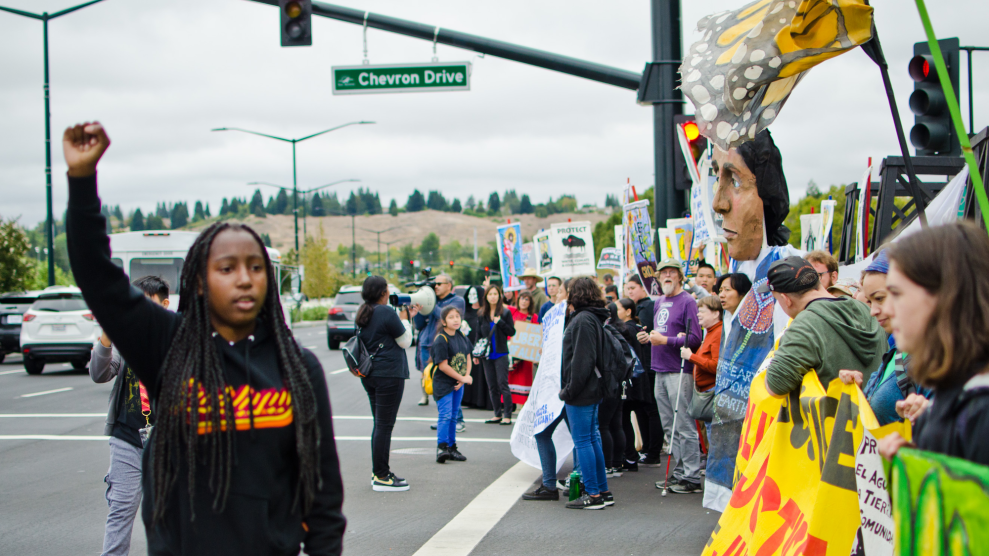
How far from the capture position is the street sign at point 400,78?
36.4ft

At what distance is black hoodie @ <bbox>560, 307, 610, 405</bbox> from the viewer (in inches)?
264

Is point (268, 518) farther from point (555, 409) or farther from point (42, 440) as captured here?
point (42, 440)

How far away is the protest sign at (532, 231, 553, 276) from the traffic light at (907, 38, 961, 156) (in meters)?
10.9

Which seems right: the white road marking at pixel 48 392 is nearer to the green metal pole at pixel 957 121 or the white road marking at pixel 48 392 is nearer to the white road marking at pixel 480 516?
the white road marking at pixel 480 516

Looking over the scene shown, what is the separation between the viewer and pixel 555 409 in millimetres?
7184

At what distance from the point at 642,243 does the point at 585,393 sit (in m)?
5.01

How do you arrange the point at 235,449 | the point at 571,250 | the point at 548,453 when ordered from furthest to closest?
the point at 571,250 → the point at 548,453 → the point at 235,449

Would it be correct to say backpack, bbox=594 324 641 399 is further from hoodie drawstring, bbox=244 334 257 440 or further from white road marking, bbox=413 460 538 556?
hoodie drawstring, bbox=244 334 257 440

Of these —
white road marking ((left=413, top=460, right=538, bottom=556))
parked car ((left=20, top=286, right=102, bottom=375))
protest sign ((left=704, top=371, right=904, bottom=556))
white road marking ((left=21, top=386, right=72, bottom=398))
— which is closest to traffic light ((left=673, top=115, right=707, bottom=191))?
white road marking ((left=413, top=460, right=538, bottom=556))

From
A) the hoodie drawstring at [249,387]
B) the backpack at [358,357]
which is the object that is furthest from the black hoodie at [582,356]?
the hoodie drawstring at [249,387]

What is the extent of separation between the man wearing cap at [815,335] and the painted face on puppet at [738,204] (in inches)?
32.8

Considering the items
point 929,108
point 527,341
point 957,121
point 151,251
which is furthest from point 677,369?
point 151,251

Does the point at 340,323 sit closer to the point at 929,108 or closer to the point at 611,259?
the point at 611,259

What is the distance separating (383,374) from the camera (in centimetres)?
743
